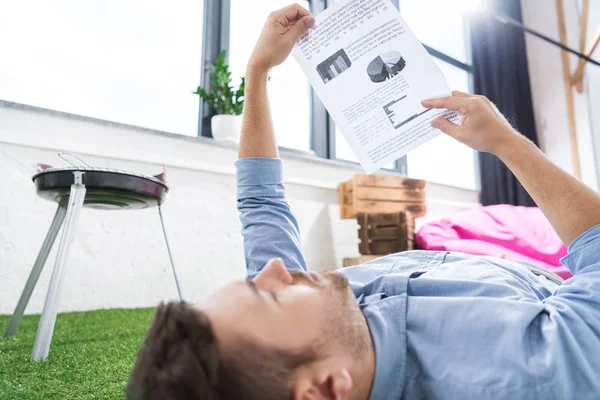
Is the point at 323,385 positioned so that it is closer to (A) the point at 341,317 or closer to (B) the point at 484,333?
(A) the point at 341,317

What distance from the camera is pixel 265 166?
0.84 metres

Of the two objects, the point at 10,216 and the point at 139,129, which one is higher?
the point at 139,129

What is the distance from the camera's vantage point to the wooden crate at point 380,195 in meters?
2.48

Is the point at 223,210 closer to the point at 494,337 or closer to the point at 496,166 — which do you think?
the point at 494,337

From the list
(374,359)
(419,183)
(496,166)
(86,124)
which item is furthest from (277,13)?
(496,166)

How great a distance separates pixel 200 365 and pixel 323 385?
0.43 ft

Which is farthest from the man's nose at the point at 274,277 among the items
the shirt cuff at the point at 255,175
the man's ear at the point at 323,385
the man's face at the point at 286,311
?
the shirt cuff at the point at 255,175

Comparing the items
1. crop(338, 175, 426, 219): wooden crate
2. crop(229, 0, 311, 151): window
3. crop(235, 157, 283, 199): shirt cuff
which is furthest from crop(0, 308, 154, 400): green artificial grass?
crop(229, 0, 311, 151): window

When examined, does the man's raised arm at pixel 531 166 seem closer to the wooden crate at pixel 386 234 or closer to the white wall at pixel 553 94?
the wooden crate at pixel 386 234

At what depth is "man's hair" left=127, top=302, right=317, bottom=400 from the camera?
15.9 inches

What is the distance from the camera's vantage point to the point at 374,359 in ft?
1.74

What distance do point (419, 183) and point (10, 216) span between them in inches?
83.9

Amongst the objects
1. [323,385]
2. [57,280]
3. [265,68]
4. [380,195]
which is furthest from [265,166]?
[380,195]

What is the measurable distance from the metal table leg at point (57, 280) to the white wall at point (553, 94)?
12.5ft
